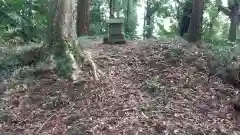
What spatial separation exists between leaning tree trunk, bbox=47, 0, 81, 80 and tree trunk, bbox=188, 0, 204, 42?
343cm

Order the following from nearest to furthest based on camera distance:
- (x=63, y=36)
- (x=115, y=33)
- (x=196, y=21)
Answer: (x=63, y=36), (x=196, y=21), (x=115, y=33)

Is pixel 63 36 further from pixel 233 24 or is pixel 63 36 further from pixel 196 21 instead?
pixel 233 24

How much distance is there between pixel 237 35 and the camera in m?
10.7

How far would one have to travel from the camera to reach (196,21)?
27.1ft

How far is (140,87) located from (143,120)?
3.72ft

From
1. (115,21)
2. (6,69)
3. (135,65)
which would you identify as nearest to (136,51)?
(135,65)

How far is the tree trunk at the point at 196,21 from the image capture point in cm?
809

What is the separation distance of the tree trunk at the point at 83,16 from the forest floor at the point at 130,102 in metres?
4.56

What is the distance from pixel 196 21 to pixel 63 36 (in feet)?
12.6

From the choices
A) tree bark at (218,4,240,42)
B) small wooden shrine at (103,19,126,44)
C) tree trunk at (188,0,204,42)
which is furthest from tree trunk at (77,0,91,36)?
tree bark at (218,4,240,42)

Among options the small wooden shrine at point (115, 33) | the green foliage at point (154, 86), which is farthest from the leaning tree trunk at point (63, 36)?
the small wooden shrine at point (115, 33)

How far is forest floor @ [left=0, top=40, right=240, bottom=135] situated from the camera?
15.6ft

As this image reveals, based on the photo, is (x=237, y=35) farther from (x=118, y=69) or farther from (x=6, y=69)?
(x=6, y=69)

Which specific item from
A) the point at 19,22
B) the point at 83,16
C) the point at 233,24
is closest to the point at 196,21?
the point at 233,24
